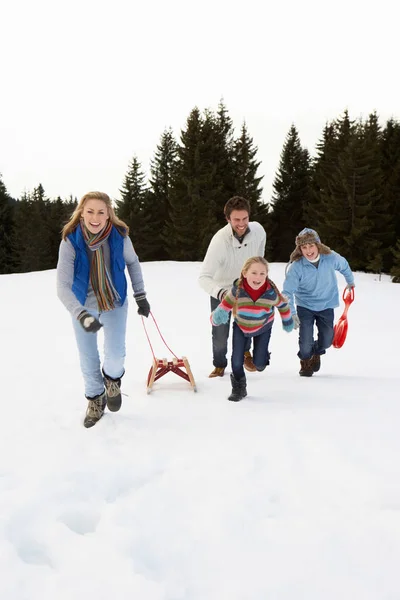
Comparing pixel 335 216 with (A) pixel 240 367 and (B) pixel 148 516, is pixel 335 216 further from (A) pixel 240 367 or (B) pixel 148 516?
(B) pixel 148 516

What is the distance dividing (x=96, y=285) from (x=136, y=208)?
102 ft

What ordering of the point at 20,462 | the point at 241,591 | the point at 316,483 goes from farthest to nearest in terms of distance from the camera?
the point at 20,462
the point at 316,483
the point at 241,591

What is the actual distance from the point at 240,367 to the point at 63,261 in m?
1.94

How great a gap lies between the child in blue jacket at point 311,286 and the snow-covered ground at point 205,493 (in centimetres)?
57

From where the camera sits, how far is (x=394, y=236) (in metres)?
28.0

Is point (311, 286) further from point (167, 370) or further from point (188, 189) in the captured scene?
point (188, 189)

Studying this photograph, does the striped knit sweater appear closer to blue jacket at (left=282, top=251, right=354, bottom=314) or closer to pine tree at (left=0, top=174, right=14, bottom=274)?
blue jacket at (left=282, top=251, right=354, bottom=314)

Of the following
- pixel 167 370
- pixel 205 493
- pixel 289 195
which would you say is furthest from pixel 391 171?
pixel 205 493

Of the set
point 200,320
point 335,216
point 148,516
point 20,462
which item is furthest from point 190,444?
point 335,216

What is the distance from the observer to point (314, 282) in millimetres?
5266

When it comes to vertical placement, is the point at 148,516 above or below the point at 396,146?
below

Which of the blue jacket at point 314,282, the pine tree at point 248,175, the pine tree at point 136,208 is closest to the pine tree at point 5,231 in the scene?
the pine tree at point 136,208

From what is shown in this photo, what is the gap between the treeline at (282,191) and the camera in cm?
2720

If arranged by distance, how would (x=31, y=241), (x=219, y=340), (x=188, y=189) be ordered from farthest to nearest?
(x=31, y=241) < (x=188, y=189) < (x=219, y=340)
